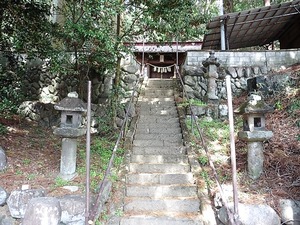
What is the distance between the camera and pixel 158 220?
3.86 meters

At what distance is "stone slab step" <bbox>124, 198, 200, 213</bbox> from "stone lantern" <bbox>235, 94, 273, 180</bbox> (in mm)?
1209

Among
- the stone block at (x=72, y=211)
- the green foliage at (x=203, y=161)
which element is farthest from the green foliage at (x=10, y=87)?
the green foliage at (x=203, y=161)

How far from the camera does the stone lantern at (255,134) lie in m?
4.36

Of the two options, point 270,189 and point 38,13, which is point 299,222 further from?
point 38,13

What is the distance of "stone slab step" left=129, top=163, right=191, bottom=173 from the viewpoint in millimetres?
5129

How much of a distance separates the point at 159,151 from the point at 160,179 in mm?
1043

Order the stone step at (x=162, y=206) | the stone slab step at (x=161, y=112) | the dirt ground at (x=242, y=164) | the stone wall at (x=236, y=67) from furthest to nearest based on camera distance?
the stone wall at (x=236, y=67) → the stone slab step at (x=161, y=112) → the stone step at (x=162, y=206) → the dirt ground at (x=242, y=164)

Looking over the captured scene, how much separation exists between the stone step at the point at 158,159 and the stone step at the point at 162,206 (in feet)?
4.01

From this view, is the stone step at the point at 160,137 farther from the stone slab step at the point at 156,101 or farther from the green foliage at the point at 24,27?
the green foliage at the point at 24,27

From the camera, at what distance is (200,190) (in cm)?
437

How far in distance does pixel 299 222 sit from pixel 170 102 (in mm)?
5734

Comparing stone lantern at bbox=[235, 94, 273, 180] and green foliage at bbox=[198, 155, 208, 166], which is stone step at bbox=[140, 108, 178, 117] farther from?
stone lantern at bbox=[235, 94, 273, 180]

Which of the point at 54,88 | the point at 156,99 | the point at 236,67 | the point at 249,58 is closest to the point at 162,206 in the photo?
the point at 156,99

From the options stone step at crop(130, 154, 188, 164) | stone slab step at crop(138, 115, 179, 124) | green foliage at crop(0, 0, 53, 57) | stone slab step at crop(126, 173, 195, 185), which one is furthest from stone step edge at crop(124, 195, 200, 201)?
green foliage at crop(0, 0, 53, 57)
